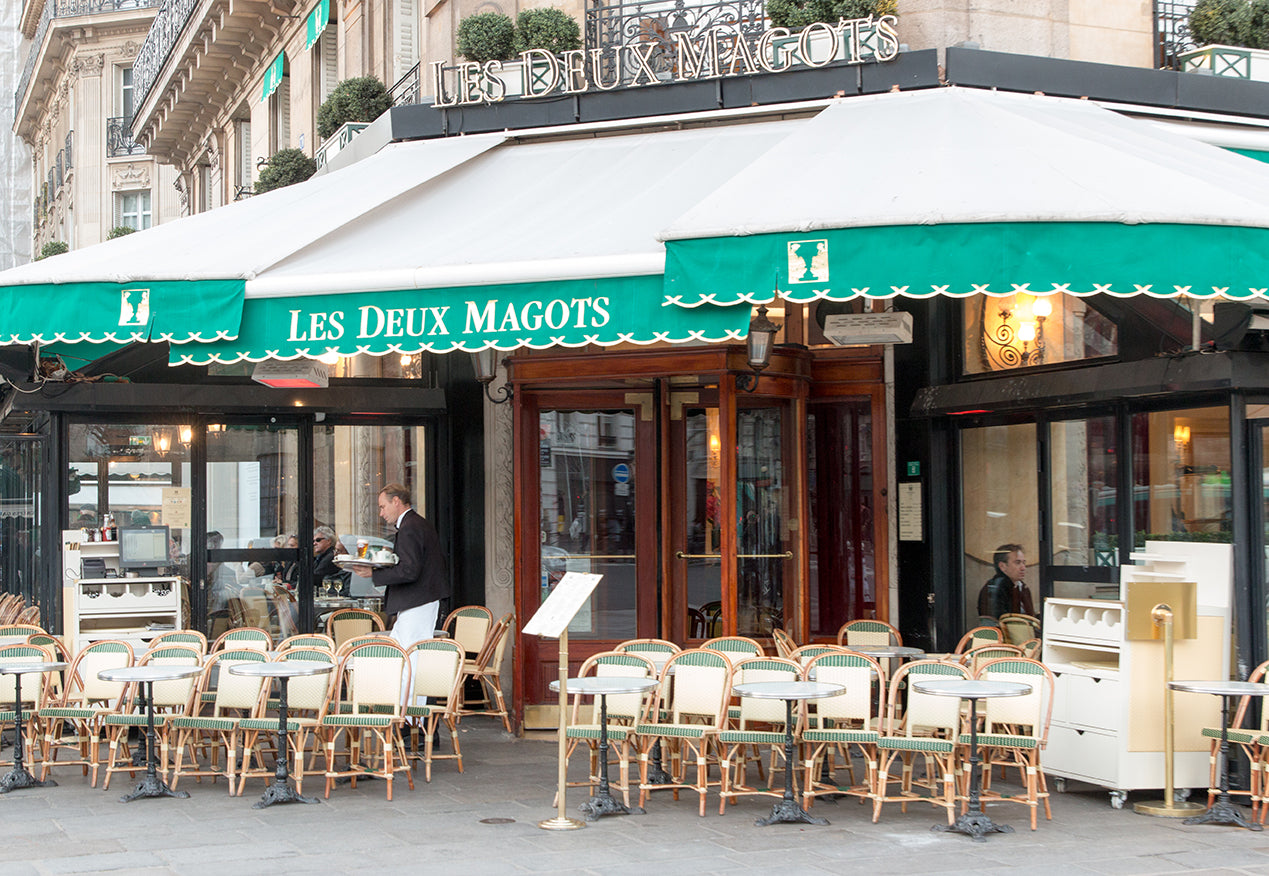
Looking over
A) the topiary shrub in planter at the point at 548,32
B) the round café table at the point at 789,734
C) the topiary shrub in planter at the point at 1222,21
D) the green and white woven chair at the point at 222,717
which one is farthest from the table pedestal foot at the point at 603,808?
the topiary shrub in planter at the point at 1222,21

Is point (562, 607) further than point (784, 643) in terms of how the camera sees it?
No

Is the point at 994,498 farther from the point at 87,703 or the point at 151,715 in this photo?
the point at 87,703

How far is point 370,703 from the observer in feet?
28.8

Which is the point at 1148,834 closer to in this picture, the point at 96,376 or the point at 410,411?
the point at 410,411

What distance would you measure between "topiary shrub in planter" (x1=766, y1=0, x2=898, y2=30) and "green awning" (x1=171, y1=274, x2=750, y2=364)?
2971 millimetres

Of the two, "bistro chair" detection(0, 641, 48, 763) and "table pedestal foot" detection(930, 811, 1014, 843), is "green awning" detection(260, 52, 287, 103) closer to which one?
"bistro chair" detection(0, 641, 48, 763)

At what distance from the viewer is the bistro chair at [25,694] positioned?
30.0ft

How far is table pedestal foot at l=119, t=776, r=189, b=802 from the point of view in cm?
852

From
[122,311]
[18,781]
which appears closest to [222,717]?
[18,781]

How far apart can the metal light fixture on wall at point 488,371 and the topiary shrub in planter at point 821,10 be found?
3490 millimetres

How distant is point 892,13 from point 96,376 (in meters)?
6.67

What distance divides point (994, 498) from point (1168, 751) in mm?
2941

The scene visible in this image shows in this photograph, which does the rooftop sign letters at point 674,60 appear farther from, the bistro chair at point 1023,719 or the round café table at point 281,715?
the round café table at point 281,715

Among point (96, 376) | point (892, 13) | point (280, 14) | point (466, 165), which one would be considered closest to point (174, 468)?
point (96, 376)
